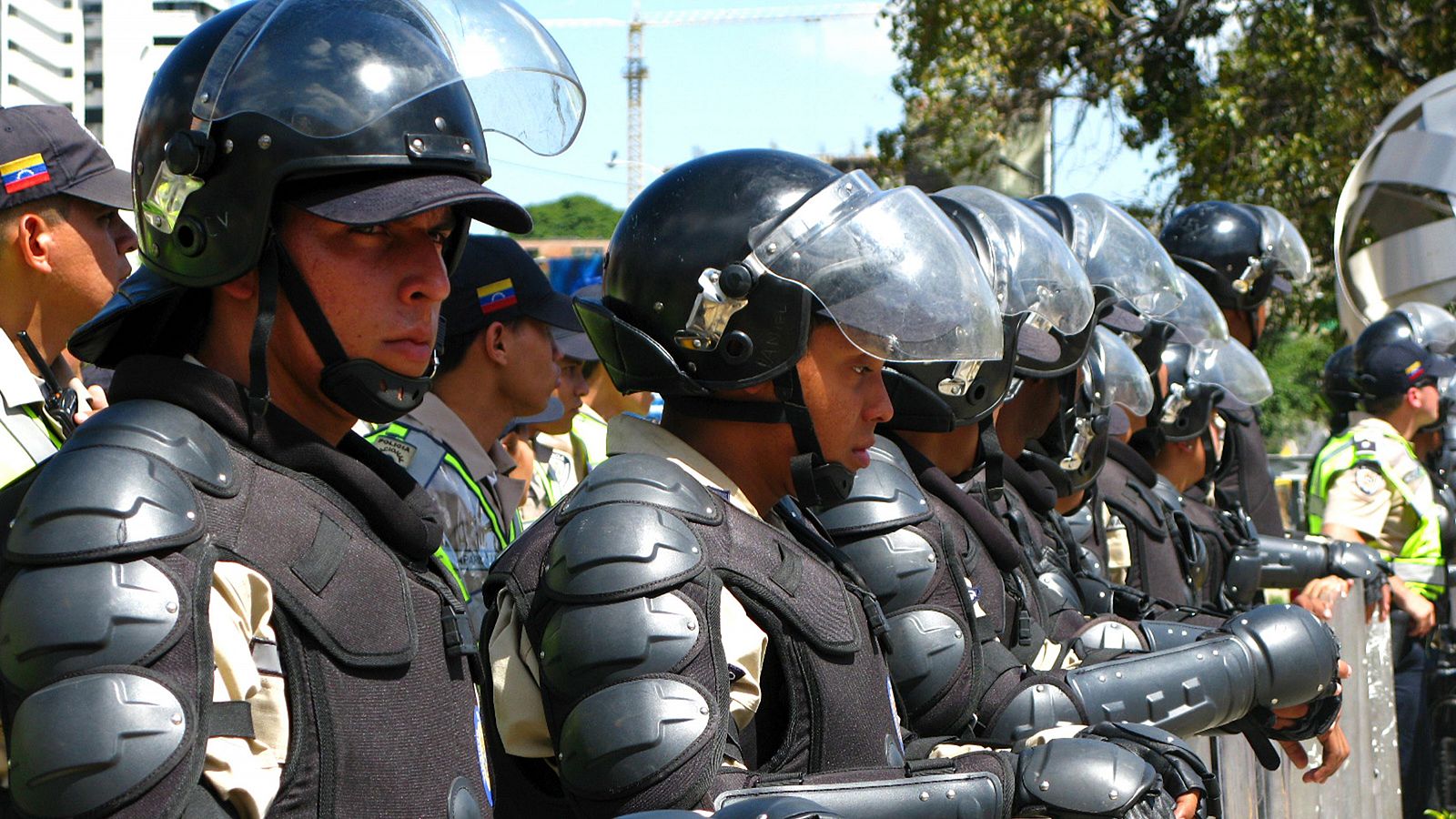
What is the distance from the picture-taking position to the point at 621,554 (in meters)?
2.35

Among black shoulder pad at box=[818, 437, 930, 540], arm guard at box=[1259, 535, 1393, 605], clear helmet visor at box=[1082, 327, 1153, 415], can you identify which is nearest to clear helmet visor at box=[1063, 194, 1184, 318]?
clear helmet visor at box=[1082, 327, 1153, 415]

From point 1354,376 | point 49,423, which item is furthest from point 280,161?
point 1354,376

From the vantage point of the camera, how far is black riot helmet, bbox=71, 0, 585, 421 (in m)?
2.21

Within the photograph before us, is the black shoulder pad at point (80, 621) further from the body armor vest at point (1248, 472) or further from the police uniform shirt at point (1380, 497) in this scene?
the police uniform shirt at point (1380, 497)

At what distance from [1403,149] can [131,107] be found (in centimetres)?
940

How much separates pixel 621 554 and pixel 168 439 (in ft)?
2.18

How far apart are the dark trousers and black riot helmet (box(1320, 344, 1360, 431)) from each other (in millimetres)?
1566

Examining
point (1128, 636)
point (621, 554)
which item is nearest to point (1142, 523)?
point (1128, 636)

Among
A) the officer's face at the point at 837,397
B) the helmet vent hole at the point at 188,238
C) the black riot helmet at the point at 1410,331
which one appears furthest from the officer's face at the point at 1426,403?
the helmet vent hole at the point at 188,238

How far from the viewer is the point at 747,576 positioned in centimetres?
251

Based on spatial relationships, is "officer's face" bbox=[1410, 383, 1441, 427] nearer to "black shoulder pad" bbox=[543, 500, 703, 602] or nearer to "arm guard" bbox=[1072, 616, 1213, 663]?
"arm guard" bbox=[1072, 616, 1213, 663]

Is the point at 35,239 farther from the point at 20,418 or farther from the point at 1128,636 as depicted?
the point at 1128,636

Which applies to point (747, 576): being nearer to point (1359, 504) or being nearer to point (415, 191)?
point (415, 191)

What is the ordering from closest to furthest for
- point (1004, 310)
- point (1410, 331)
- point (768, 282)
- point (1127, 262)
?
point (768, 282) → point (1004, 310) → point (1127, 262) → point (1410, 331)
